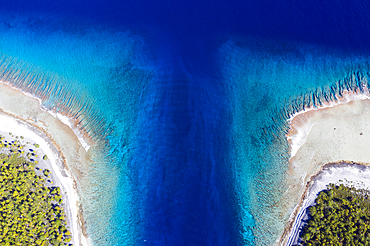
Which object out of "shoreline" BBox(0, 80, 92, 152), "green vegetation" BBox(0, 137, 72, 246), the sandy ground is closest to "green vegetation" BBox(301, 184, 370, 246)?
the sandy ground

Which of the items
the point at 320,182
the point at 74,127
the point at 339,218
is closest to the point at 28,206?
the point at 74,127

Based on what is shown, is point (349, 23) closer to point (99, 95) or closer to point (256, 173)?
point (256, 173)

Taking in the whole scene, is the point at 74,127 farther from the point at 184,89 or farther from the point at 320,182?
the point at 320,182

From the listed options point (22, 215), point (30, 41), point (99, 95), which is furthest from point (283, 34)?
point (22, 215)

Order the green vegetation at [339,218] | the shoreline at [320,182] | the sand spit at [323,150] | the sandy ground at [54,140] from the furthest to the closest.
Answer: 1. the sand spit at [323,150]
2. the sandy ground at [54,140]
3. the shoreline at [320,182]
4. the green vegetation at [339,218]

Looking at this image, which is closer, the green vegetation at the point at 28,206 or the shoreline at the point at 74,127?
the green vegetation at the point at 28,206

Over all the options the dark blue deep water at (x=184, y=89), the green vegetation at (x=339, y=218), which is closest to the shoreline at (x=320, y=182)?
the green vegetation at (x=339, y=218)

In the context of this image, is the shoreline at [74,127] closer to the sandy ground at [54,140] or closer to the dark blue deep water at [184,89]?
the sandy ground at [54,140]

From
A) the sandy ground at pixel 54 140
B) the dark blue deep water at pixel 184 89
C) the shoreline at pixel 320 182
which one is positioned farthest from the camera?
the dark blue deep water at pixel 184 89
